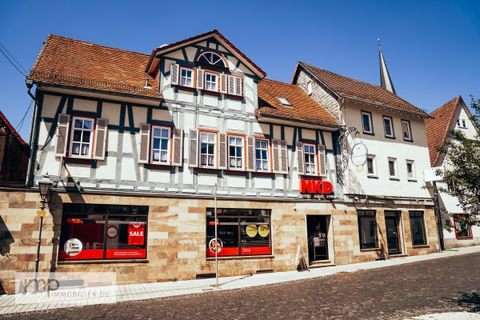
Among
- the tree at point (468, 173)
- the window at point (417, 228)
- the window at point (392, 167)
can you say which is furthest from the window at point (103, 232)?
the window at point (417, 228)

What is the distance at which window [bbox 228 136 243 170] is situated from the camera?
51.8ft

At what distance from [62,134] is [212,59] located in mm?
7523

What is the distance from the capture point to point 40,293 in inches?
449

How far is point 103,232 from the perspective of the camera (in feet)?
43.0

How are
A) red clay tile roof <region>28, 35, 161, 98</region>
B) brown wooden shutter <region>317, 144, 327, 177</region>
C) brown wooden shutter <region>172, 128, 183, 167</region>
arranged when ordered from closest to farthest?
red clay tile roof <region>28, 35, 161, 98</region> → brown wooden shutter <region>172, 128, 183, 167</region> → brown wooden shutter <region>317, 144, 327, 177</region>

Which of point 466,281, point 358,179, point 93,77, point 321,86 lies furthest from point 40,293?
point 321,86

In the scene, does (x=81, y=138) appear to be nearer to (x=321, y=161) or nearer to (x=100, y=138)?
(x=100, y=138)

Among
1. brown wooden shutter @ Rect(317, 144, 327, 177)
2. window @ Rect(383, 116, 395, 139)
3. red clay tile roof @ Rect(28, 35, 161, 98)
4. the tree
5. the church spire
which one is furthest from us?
the church spire

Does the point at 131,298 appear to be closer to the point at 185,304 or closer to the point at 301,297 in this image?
the point at 185,304

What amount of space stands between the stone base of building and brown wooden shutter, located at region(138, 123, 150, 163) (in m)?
1.56

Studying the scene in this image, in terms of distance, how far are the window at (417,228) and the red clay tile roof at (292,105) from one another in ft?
26.1

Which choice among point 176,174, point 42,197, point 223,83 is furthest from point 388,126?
point 42,197

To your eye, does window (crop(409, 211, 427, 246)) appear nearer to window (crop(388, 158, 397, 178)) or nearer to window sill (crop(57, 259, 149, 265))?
window (crop(388, 158, 397, 178))

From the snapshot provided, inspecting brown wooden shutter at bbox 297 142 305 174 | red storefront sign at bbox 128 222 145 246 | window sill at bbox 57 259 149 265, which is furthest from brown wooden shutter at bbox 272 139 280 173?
window sill at bbox 57 259 149 265
